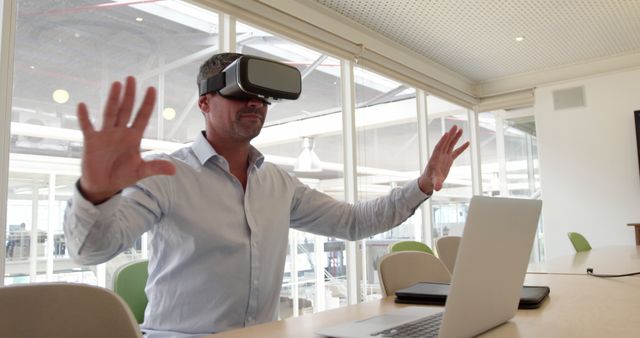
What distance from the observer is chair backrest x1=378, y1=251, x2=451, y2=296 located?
1.58 m

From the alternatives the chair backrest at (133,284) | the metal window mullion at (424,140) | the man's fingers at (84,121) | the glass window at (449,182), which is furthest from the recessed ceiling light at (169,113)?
the glass window at (449,182)

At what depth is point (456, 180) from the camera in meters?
5.52

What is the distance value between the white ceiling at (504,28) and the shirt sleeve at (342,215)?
2234mm

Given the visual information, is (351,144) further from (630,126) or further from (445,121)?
(630,126)

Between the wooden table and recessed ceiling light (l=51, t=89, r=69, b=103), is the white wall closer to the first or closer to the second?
the wooden table

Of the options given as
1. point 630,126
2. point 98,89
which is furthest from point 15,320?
point 630,126

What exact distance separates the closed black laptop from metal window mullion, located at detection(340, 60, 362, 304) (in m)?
2.49

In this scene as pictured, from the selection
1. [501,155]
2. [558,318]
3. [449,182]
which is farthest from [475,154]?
[558,318]

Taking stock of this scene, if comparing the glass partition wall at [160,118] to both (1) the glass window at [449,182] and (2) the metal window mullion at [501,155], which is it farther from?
(2) the metal window mullion at [501,155]

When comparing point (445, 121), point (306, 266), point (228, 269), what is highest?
point (445, 121)

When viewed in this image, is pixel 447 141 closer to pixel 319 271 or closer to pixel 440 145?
pixel 440 145

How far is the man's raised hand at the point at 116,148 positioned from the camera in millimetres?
820

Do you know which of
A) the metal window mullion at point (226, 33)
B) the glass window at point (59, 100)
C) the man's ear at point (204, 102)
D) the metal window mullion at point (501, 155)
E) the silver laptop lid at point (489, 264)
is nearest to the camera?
the silver laptop lid at point (489, 264)

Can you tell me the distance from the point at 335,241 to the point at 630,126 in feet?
10.7
